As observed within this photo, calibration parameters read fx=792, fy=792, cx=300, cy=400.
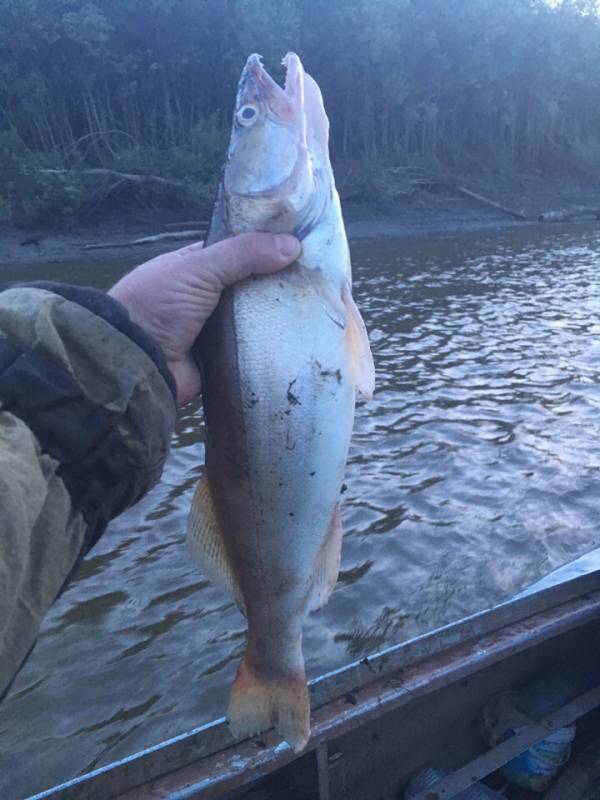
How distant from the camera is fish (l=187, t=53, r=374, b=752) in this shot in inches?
88.1

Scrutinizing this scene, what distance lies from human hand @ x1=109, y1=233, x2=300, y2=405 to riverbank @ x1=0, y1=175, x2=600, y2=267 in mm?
29248

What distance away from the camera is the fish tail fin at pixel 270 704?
2371 millimetres

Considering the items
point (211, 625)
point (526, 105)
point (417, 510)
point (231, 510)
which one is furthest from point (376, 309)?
point (526, 105)

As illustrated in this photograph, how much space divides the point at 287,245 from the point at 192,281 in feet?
0.96

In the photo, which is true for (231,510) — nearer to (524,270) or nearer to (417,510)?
(417,510)

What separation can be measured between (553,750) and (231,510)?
2.94 m

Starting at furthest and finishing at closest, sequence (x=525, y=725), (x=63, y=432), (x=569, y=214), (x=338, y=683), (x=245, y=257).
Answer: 1. (x=569, y=214)
2. (x=525, y=725)
3. (x=338, y=683)
4. (x=245, y=257)
5. (x=63, y=432)

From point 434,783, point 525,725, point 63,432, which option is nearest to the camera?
point 63,432

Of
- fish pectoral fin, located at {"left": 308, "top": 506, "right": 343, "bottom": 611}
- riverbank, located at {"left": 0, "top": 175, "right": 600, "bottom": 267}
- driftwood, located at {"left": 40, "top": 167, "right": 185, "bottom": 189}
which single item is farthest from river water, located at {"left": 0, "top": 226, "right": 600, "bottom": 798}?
driftwood, located at {"left": 40, "top": 167, "right": 185, "bottom": 189}

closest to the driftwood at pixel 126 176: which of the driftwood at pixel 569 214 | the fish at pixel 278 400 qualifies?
the driftwood at pixel 569 214

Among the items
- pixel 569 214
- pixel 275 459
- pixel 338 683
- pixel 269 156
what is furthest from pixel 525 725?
pixel 569 214

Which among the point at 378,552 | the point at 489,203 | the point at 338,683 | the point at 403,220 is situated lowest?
the point at 489,203

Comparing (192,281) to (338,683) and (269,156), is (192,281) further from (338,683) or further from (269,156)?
(338,683)

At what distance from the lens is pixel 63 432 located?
5.88ft
